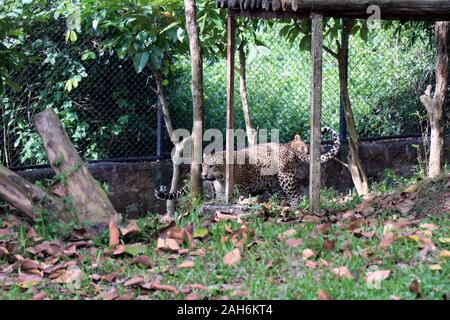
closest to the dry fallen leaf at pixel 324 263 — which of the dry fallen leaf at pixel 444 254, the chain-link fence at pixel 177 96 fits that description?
the dry fallen leaf at pixel 444 254

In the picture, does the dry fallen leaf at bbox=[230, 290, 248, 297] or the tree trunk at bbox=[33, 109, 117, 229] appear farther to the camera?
the tree trunk at bbox=[33, 109, 117, 229]

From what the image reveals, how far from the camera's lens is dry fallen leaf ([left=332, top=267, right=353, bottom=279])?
16.8 feet

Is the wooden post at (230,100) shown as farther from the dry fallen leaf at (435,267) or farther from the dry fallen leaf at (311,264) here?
the dry fallen leaf at (435,267)

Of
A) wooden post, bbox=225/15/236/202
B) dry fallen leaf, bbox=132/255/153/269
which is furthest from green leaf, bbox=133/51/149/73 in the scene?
dry fallen leaf, bbox=132/255/153/269

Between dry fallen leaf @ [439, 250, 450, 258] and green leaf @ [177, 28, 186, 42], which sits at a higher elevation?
green leaf @ [177, 28, 186, 42]

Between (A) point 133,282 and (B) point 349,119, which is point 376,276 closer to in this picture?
(A) point 133,282

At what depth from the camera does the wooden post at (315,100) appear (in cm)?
758

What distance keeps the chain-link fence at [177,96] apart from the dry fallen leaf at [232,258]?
13.6 feet

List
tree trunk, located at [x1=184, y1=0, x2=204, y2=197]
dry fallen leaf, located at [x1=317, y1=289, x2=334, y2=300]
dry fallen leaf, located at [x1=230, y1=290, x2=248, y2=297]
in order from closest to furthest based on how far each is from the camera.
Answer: dry fallen leaf, located at [x1=317, y1=289, x2=334, y2=300], dry fallen leaf, located at [x1=230, y1=290, x2=248, y2=297], tree trunk, located at [x1=184, y1=0, x2=204, y2=197]

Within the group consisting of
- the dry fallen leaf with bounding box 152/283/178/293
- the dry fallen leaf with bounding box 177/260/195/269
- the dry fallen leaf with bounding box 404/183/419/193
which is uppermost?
the dry fallen leaf with bounding box 404/183/419/193

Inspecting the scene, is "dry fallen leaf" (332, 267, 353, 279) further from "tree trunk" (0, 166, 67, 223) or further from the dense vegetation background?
the dense vegetation background

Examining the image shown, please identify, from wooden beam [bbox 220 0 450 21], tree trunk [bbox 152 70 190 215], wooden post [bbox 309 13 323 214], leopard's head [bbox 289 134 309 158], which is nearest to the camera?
wooden beam [bbox 220 0 450 21]

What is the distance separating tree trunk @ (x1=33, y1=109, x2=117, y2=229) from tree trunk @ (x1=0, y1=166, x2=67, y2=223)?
125mm

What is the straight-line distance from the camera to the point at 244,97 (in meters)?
10.8
